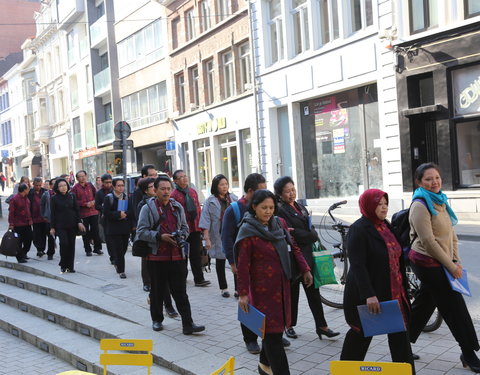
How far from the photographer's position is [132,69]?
3247cm

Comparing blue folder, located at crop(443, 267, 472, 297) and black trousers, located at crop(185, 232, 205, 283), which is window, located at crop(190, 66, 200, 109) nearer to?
black trousers, located at crop(185, 232, 205, 283)

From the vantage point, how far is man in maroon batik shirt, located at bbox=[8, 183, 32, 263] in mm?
12149

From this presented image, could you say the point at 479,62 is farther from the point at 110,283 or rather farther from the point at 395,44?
Result: the point at 110,283

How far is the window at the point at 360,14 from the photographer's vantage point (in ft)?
57.0

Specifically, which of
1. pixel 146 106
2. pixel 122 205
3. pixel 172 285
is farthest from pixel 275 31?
pixel 172 285

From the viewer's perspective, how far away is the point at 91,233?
12.7 metres

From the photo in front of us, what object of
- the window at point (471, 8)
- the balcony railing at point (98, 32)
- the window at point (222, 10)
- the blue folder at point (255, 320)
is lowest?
the blue folder at point (255, 320)

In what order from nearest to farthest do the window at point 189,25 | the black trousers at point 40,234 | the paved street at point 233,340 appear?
the paved street at point 233,340
the black trousers at point 40,234
the window at point 189,25

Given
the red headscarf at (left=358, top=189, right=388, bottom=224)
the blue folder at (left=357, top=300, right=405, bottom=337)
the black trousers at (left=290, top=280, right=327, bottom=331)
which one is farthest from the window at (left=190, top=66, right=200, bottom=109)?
the blue folder at (left=357, top=300, right=405, bottom=337)

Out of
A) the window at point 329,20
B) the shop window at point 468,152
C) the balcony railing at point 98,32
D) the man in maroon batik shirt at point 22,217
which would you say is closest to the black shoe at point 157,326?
the man in maroon batik shirt at point 22,217

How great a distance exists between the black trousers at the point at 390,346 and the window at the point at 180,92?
81.6ft

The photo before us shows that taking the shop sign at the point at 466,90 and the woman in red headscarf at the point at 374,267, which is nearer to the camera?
the woman in red headscarf at the point at 374,267

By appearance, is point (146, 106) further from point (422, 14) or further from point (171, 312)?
point (171, 312)

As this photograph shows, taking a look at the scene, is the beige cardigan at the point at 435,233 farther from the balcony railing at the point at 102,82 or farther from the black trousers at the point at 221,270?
the balcony railing at the point at 102,82
